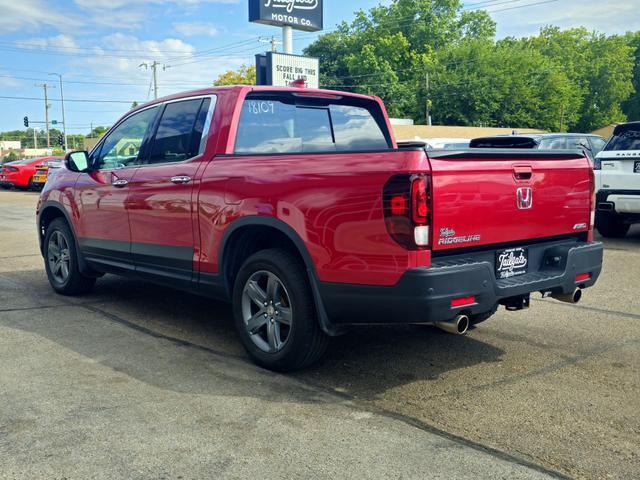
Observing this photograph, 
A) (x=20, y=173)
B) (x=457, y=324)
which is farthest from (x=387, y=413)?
(x=20, y=173)

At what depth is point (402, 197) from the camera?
3564 millimetres

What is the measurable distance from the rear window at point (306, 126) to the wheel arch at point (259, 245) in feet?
2.24

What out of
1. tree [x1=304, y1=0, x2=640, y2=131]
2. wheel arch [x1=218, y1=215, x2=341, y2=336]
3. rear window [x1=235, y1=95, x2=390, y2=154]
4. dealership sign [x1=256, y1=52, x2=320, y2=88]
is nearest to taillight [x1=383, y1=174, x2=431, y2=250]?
wheel arch [x1=218, y1=215, x2=341, y2=336]

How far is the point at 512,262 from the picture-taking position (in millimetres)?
4176

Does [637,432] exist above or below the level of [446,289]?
below

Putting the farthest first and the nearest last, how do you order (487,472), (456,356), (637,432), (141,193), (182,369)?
(141,193), (456,356), (182,369), (637,432), (487,472)

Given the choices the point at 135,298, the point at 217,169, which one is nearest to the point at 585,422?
the point at 217,169

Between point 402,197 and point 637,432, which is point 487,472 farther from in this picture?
point 402,197

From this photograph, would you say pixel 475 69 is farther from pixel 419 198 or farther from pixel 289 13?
pixel 419 198

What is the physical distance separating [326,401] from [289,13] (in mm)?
17355

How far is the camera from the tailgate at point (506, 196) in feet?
12.1

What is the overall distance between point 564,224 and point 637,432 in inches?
60.4

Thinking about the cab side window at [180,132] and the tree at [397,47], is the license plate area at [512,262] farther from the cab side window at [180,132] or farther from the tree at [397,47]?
the tree at [397,47]

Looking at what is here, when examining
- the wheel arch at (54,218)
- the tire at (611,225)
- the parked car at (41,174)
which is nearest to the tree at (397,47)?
the parked car at (41,174)
